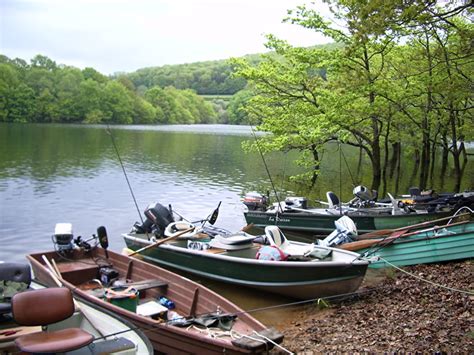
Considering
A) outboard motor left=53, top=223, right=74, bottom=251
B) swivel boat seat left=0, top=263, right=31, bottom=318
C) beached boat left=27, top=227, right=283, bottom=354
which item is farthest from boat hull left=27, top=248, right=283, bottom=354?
swivel boat seat left=0, top=263, right=31, bottom=318

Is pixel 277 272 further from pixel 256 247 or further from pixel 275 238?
pixel 256 247

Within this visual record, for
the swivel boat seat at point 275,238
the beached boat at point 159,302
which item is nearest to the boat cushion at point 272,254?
the swivel boat seat at point 275,238

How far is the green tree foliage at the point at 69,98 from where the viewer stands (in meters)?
90.3

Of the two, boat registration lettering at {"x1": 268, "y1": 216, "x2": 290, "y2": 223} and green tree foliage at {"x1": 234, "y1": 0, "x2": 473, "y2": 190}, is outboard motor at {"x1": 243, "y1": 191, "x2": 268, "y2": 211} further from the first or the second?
green tree foliage at {"x1": 234, "y1": 0, "x2": 473, "y2": 190}

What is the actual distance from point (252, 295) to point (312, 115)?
449 inches

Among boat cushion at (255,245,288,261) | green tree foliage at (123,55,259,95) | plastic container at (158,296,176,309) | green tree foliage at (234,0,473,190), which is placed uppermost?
green tree foliage at (123,55,259,95)

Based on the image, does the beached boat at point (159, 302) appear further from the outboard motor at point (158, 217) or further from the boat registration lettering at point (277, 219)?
the boat registration lettering at point (277, 219)

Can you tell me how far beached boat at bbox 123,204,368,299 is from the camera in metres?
10.1

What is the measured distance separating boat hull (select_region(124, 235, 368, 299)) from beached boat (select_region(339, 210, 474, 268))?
1236 millimetres

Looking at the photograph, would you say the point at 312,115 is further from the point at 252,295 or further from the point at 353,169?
the point at 353,169

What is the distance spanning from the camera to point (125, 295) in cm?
820

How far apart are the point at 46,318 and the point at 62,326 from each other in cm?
157

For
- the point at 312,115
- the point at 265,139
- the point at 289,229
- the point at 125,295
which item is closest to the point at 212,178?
the point at 265,139

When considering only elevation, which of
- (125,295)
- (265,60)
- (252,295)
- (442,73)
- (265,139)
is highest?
(265,60)
